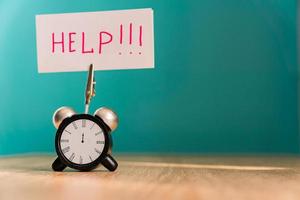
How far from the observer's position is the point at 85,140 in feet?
3.51

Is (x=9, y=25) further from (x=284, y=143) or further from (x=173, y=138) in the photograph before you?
(x=284, y=143)

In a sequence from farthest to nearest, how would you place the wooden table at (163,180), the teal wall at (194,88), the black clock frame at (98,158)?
the teal wall at (194,88) < the black clock frame at (98,158) < the wooden table at (163,180)

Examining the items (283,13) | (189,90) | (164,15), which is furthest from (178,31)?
(283,13)

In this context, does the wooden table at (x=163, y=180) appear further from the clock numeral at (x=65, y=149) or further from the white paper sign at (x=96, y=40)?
the white paper sign at (x=96, y=40)

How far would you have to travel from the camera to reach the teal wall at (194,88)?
56.7 inches

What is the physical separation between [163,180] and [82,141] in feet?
0.76

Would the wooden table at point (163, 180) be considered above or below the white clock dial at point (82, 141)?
below

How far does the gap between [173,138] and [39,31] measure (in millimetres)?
537

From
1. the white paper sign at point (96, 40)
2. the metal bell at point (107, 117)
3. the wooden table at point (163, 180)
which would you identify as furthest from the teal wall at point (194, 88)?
the metal bell at point (107, 117)

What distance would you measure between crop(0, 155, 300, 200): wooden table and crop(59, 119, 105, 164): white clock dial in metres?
0.04

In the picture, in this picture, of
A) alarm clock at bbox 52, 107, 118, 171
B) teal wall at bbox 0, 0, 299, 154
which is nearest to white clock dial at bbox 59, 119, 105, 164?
alarm clock at bbox 52, 107, 118, 171

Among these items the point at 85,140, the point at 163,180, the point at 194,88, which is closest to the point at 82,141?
the point at 85,140

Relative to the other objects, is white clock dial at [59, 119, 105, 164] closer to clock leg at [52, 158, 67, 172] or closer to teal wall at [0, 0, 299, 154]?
clock leg at [52, 158, 67, 172]

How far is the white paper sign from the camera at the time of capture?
1.50m
